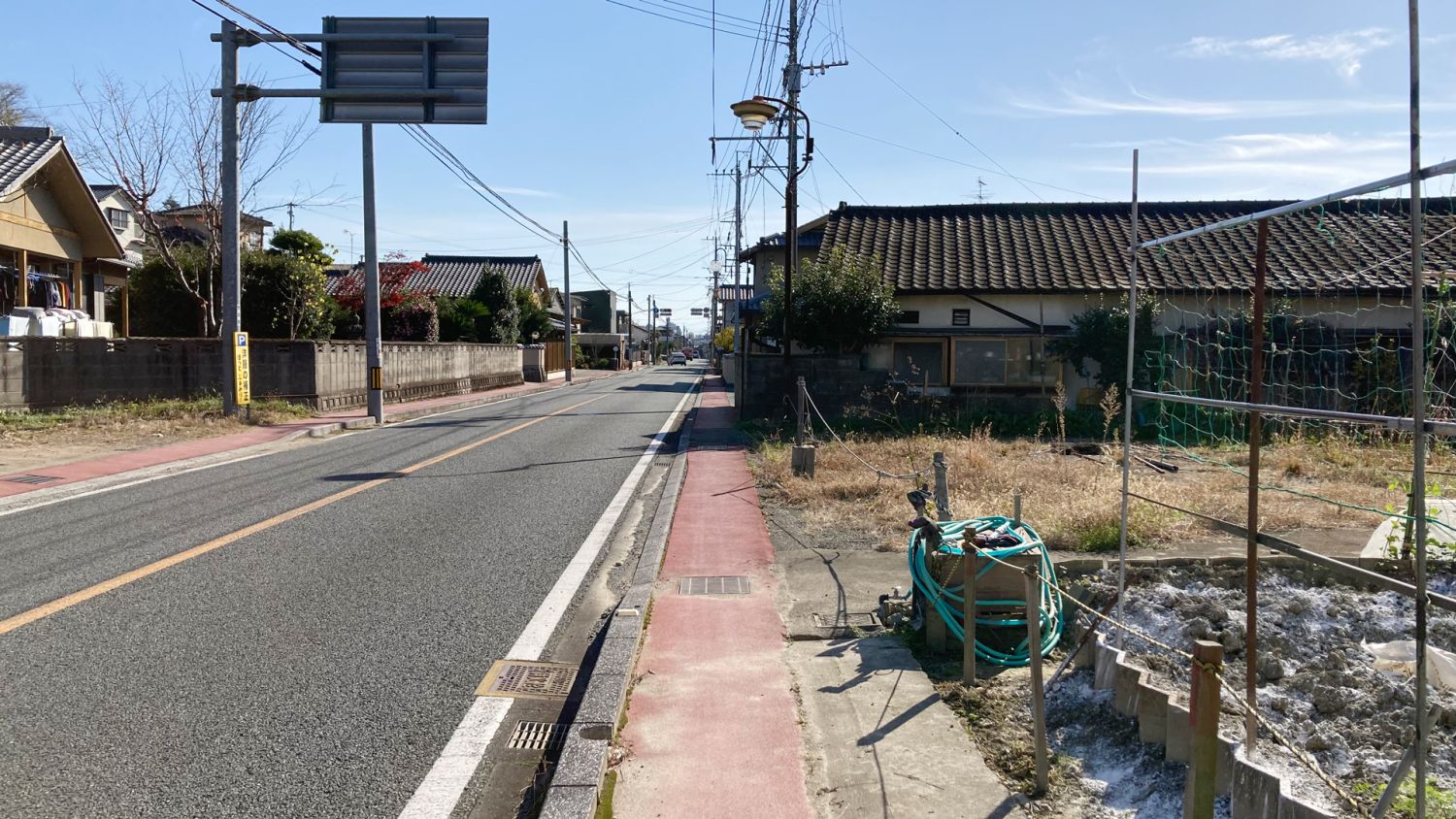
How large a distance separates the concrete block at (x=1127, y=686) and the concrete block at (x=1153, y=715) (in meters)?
0.11

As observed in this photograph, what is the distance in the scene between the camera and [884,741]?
4.40m

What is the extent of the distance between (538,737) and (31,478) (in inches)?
404

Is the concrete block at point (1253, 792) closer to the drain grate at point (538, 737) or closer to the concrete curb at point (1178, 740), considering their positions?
the concrete curb at point (1178, 740)

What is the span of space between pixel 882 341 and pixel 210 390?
14.5 metres

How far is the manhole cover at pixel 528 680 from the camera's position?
5055mm

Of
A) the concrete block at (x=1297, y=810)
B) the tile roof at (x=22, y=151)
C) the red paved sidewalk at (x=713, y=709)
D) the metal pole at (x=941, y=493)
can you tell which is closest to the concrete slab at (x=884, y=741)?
the red paved sidewalk at (x=713, y=709)

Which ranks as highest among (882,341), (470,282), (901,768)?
(470,282)

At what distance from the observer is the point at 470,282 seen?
55250 mm

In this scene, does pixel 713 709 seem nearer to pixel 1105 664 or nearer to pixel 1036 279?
pixel 1105 664

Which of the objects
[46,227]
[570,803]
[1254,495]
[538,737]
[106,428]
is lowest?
[538,737]

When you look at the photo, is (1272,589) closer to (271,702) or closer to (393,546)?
(271,702)

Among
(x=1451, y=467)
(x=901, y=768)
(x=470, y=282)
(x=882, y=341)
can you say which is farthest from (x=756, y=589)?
(x=470, y=282)

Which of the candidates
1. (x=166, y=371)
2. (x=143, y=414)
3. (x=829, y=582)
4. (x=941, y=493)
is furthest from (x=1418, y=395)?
(x=166, y=371)

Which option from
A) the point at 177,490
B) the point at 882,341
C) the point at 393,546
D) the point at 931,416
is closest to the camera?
the point at 393,546
